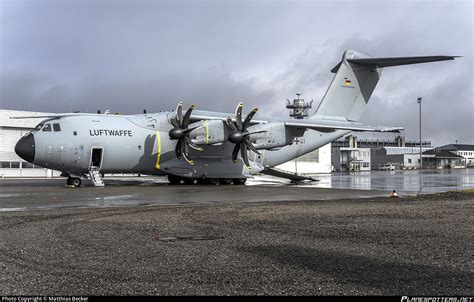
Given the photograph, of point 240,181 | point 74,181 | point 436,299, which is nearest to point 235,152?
point 240,181

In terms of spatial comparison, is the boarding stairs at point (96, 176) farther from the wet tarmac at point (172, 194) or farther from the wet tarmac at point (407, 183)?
the wet tarmac at point (407, 183)

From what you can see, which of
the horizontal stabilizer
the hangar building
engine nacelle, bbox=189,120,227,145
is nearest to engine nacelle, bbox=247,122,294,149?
engine nacelle, bbox=189,120,227,145

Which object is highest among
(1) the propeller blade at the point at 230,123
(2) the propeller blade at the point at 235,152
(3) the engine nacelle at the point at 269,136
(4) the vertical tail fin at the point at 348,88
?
(4) the vertical tail fin at the point at 348,88

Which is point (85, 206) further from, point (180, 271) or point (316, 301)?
point (316, 301)

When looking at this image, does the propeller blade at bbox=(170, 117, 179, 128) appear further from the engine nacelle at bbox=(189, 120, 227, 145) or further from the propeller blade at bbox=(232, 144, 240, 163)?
the propeller blade at bbox=(232, 144, 240, 163)

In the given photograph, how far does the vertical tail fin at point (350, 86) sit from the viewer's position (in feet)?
103

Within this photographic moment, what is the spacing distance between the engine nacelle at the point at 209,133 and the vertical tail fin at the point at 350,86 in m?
7.33

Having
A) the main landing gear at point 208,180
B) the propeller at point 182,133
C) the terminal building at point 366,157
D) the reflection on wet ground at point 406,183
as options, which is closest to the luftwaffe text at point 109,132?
the propeller at point 182,133

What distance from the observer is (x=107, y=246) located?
24.9 ft

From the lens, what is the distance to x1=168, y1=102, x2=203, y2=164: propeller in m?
26.4

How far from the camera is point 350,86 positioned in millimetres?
31484

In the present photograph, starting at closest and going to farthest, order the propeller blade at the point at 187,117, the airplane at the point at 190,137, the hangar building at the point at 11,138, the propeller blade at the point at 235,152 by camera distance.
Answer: the airplane at the point at 190,137 < the propeller blade at the point at 187,117 < the propeller blade at the point at 235,152 < the hangar building at the point at 11,138

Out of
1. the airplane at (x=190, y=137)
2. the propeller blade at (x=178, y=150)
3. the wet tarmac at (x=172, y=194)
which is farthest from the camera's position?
the propeller blade at (x=178, y=150)

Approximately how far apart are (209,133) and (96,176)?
6.76 metres
